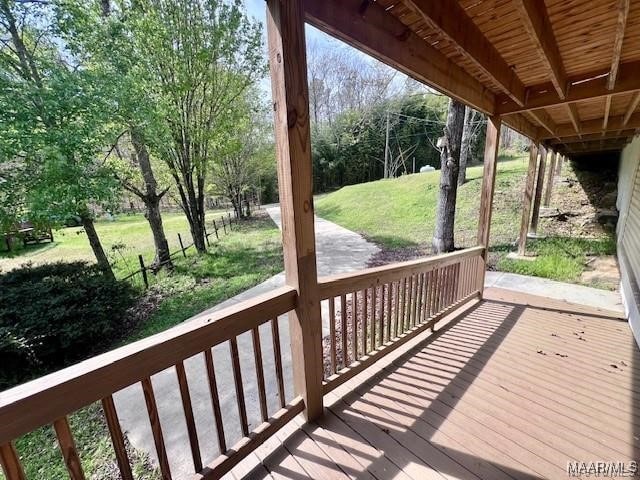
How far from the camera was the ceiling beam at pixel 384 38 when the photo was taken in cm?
137

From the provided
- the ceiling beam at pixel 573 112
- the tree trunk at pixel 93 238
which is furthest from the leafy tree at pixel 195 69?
the ceiling beam at pixel 573 112

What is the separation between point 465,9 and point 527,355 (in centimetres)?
277

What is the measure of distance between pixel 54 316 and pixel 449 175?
20.9 feet

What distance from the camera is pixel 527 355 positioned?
2.58 meters

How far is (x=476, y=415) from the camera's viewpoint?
1.89 metres

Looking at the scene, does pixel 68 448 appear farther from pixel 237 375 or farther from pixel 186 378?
pixel 237 375

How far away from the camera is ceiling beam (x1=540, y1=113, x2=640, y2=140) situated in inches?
169

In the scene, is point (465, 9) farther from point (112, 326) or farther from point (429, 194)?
point (429, 194)

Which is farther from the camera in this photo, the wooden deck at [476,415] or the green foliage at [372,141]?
the green foliage at [372,141]

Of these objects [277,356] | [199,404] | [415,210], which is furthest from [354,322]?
[415,210]

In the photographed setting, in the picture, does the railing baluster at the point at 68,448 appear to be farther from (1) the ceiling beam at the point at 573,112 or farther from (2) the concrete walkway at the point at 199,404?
(1) the ceiling beam at the point at 573,112

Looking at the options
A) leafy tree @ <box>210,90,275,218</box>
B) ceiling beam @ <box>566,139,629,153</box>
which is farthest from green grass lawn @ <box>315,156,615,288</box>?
leafy tree @ <box>210,90,275,218</box>

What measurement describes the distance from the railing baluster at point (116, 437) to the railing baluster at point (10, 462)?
23 centimetres

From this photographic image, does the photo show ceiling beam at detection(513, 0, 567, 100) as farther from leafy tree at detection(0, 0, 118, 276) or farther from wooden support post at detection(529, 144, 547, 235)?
leafy tree at detection(0, 0, 118, 276)
